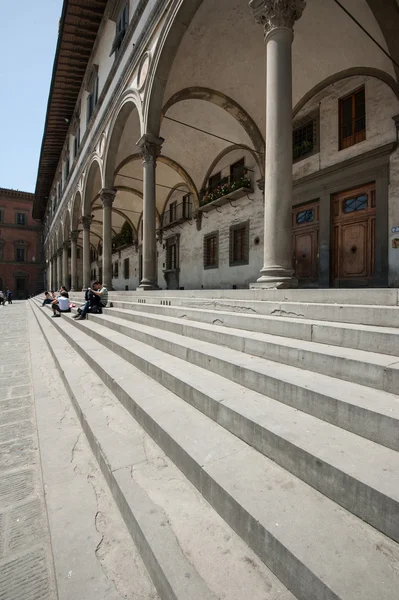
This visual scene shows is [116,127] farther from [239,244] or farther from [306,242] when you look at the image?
[306,242]

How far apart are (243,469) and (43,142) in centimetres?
2848

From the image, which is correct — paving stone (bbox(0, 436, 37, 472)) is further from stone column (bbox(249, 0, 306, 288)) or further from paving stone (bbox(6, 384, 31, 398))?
stone column (bbox(249, 0, 306, 288))

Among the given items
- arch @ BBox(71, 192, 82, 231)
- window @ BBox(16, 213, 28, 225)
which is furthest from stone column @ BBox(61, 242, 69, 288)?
window @ BBox(16, 213, 28, 225)

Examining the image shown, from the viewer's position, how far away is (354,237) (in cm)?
831

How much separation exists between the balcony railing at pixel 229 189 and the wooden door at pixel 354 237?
3.99 meters

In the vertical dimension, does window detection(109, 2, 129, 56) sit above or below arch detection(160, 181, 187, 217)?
above

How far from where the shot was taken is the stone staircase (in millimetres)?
1103

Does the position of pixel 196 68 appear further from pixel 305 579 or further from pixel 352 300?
pixel 305 579

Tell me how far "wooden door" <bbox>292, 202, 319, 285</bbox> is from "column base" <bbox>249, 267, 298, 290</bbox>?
5.60 metres

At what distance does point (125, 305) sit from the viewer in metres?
7.98

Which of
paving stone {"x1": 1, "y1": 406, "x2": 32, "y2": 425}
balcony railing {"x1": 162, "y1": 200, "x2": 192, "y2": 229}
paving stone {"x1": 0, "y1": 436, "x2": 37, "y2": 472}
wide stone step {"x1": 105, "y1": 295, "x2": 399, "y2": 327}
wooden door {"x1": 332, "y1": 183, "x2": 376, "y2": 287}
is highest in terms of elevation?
balcony railing {"x1": 162, "y1": 200, "x2": 192, "y2": 229}

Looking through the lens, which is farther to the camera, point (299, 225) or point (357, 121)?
point (299, 225)

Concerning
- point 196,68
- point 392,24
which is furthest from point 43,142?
point 392,24

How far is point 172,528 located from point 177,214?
690 inches
